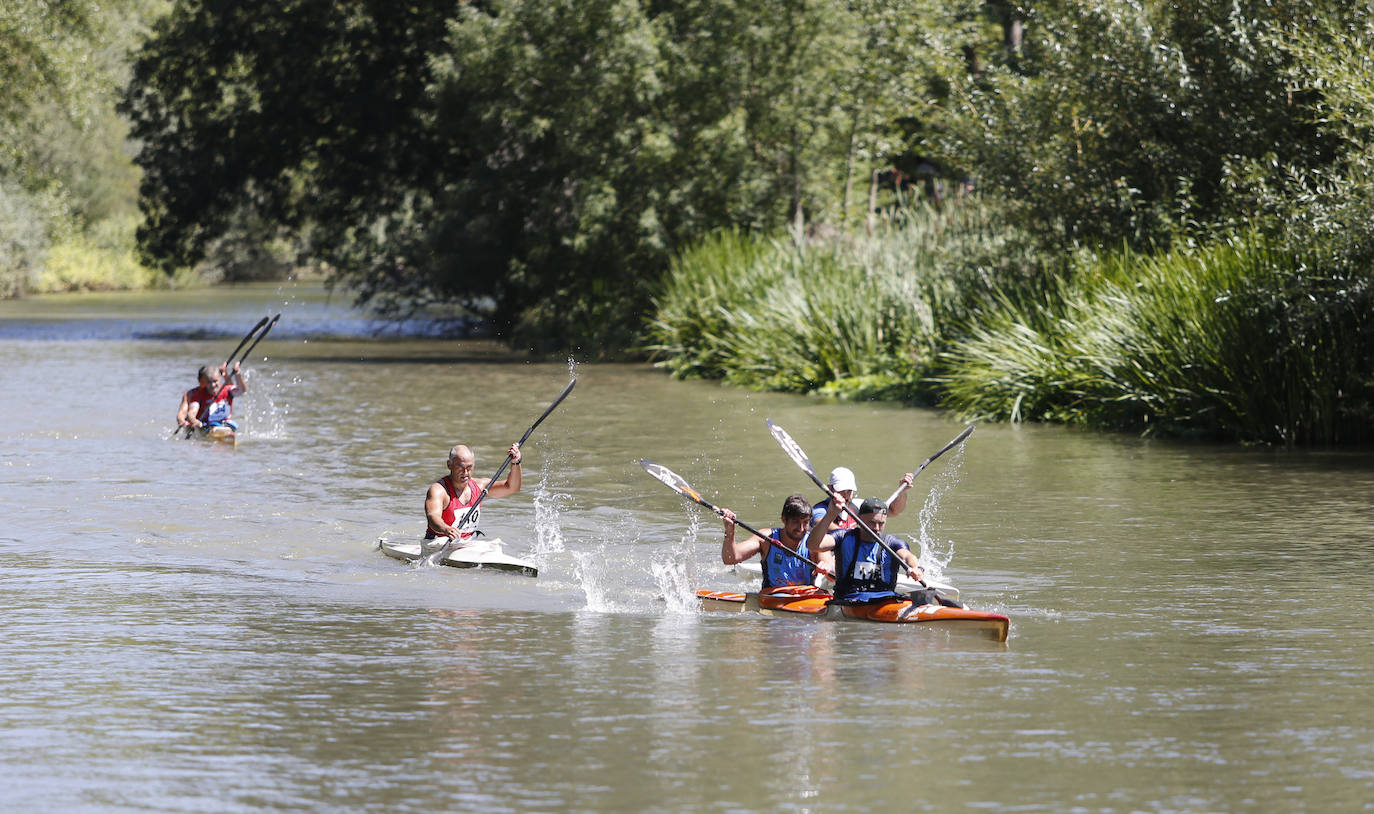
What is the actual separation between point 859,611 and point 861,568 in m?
0.40

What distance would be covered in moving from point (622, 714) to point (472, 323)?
3658cm

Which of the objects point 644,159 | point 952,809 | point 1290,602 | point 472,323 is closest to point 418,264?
point 472,323

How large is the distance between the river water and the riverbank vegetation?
75.9 inches

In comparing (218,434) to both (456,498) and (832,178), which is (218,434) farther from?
(832,178)

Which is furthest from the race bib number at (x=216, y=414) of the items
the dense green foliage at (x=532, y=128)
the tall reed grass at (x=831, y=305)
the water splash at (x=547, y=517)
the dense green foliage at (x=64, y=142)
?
the dense green foliage at (x=64, y=142)

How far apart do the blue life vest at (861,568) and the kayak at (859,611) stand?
0.47 feet

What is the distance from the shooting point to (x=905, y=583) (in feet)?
39.8

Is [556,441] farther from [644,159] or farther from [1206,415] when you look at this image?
[644,159]

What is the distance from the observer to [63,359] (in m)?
35.3

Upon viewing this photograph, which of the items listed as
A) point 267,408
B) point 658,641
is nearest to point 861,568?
point 658,641

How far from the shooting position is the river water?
7758mm

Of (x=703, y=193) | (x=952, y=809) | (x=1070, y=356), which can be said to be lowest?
(x=952, y=809)

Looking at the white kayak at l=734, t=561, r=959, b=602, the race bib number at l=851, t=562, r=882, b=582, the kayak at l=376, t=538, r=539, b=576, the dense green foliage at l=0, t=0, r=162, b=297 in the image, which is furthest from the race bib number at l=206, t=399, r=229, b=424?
A: the dense green foliage at l=0, t=0, r=162, b=297

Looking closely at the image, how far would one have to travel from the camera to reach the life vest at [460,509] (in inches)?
554
